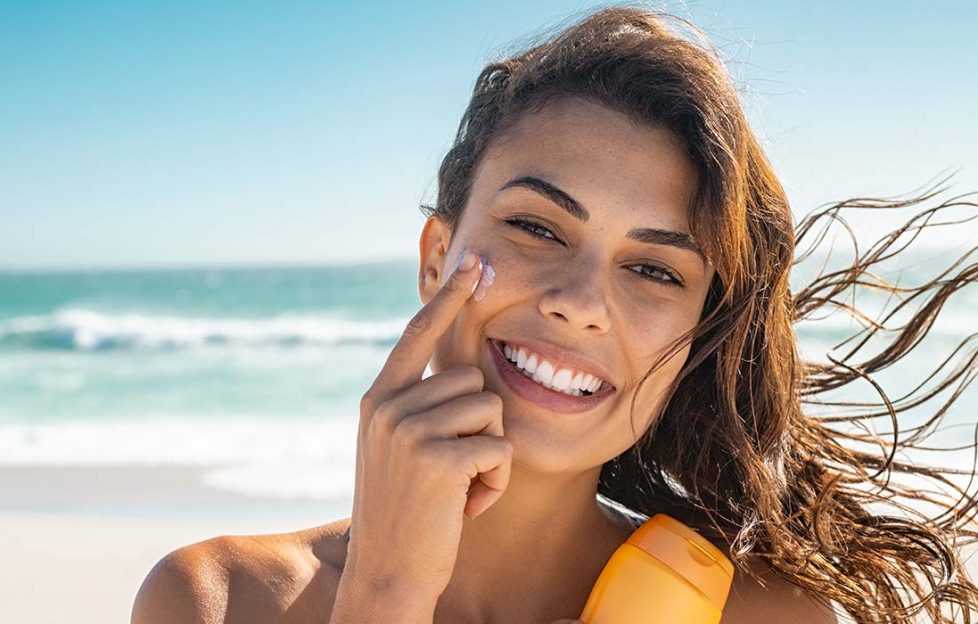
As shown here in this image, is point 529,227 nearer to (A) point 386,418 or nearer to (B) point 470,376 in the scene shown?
(B) point 470,376

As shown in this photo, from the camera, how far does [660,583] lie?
6.42ft

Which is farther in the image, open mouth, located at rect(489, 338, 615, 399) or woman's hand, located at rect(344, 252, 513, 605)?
open mouth, located at rect(489, 338, 615, 399)

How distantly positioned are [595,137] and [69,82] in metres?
29.5

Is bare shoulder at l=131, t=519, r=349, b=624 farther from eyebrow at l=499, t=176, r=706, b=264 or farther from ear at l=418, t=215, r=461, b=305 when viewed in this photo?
eyebrow at l=499, t=176, r=706, b=264

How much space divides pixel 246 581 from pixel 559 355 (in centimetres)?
80

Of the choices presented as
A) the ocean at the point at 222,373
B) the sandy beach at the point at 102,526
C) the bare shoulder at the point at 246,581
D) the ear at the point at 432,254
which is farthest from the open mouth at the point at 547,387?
the sandy beach at the point at 102,526

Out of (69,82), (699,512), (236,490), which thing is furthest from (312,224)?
(699,512)

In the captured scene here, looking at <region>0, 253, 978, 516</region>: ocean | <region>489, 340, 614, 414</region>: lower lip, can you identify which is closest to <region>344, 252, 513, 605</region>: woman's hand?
<region>489, 340, 614, 414</region>: lower lip

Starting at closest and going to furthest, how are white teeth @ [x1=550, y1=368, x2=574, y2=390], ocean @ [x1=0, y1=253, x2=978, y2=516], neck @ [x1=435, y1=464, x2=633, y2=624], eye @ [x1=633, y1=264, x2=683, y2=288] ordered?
white teeth @ [x1=550, y1=368, x2=574, y2=390] → eye @ [x1=633, y1=264, x2=683, y2=288] → neck @ [x1=435, y1=464, x2=633, y2=624] → ocean @ [x1=0, y1=253, x2=978, y2=516]

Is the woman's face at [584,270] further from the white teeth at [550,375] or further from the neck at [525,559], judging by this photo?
the neck at [525,559]

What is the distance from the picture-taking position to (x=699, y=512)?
268 cm

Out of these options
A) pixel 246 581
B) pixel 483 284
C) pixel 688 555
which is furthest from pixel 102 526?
pixel 688 555

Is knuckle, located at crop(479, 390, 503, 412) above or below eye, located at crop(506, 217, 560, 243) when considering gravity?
below

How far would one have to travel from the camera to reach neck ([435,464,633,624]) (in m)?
2.38
